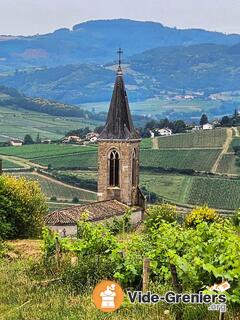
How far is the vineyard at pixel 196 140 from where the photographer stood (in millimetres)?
113500

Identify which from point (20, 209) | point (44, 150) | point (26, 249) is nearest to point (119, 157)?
point (20, 209)

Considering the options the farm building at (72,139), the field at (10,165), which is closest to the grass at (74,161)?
the field at (10,165)

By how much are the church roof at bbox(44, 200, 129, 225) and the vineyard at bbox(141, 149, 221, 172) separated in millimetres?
51778

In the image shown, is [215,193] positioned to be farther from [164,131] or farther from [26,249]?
[26,249]

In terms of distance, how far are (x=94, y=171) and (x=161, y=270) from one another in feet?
281

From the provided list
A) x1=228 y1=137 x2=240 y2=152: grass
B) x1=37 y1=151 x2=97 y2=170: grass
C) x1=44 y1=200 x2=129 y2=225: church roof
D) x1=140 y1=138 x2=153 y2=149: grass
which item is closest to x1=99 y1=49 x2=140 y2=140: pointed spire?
x1=44 y1=200 x2=129 y2=225: church roof

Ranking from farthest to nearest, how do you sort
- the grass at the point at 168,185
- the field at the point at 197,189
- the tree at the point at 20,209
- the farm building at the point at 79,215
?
the grass at the point at 168,185
the field at the point at 197,189
the farm building at the point at 79,215
the tree at the point at 20,209

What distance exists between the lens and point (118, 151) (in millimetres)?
49062

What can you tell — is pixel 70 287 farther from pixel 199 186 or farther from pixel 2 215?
pixel 199 186

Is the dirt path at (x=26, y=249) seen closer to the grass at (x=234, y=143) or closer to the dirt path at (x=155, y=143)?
the dirt path at (x=155, y=143)

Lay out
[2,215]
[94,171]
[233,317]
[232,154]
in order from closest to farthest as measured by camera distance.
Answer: [233,317] → [2,215] → [94,171] → [232,154]

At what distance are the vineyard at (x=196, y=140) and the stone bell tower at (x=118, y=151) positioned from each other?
60901 millimetres

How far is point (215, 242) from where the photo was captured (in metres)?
11.3

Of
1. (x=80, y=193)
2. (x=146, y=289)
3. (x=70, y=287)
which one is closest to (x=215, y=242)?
(x=146, y=289)
